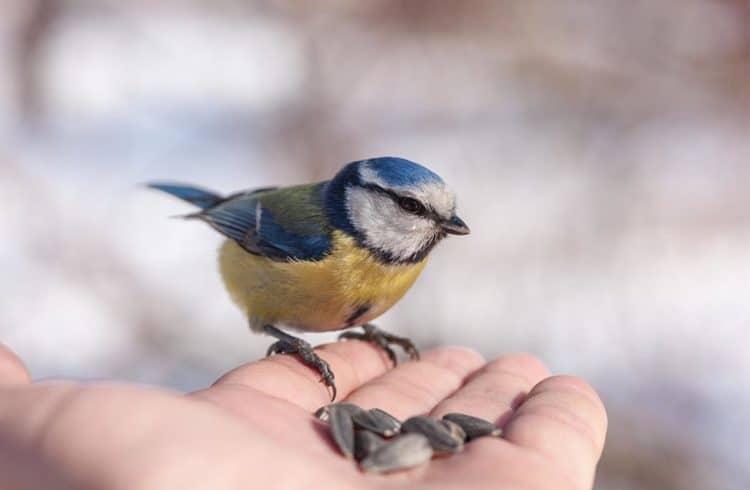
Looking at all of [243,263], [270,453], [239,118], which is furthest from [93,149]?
[270,453]

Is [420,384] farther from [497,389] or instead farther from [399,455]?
[399,455]

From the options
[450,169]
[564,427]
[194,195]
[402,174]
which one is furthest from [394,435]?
[450,169]

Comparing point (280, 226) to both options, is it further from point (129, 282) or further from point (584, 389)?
point (129, 282)

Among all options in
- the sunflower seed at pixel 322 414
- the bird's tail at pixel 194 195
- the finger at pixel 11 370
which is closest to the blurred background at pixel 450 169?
the bird's tail at pixel 194 195

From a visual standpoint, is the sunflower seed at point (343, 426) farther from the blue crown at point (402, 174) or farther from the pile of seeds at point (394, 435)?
the blue crown at point (402, 174)

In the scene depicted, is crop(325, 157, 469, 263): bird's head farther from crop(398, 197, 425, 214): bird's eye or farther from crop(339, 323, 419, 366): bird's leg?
crop(339, 323, 419, 366): bird's leg

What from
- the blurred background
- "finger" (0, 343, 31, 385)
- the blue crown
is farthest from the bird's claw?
the blurred background
